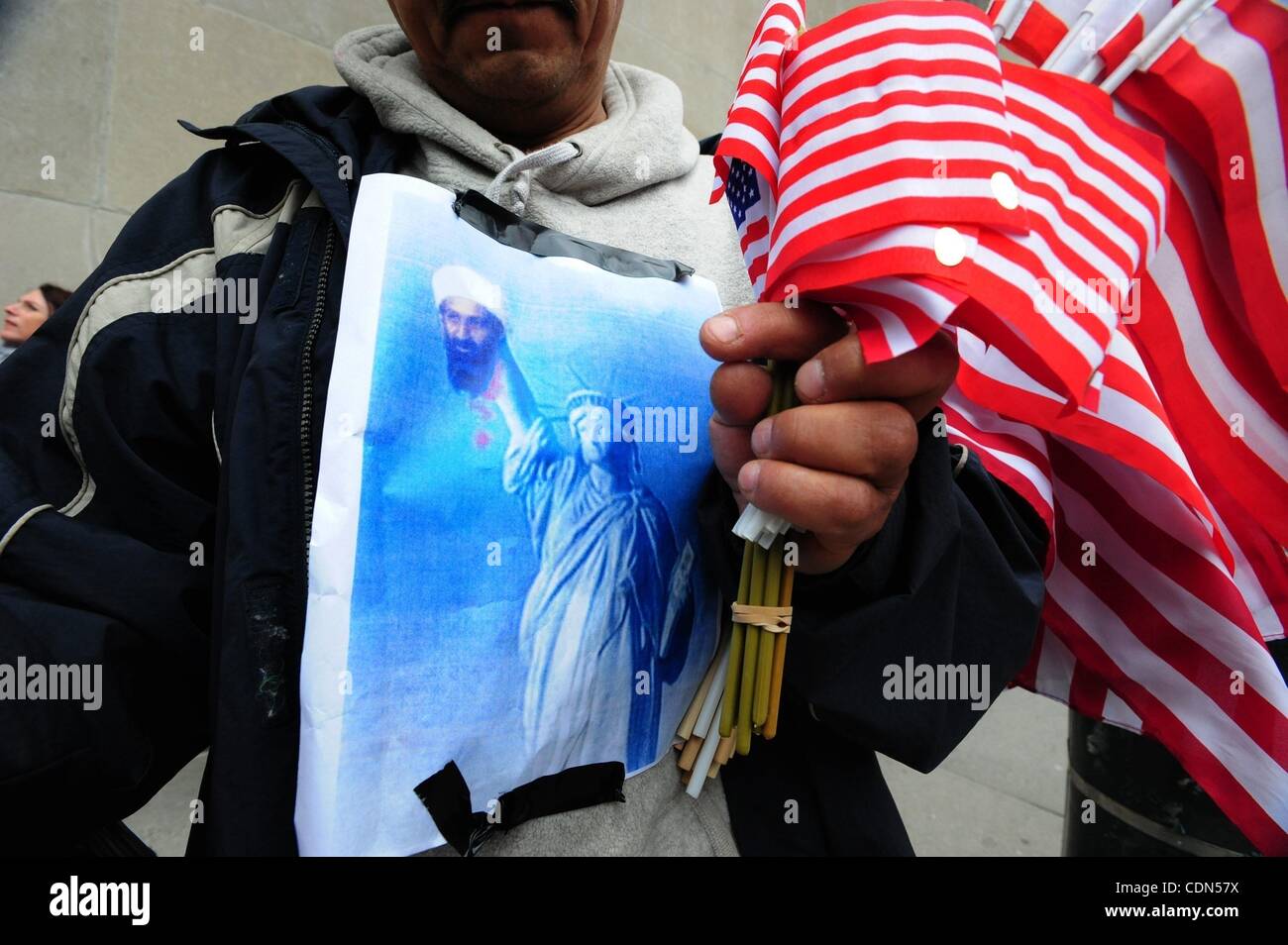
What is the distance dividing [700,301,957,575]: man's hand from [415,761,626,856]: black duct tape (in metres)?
0.43

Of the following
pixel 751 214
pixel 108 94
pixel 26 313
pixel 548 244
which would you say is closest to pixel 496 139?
pixel 548 244

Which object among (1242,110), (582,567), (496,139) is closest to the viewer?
(582,567)

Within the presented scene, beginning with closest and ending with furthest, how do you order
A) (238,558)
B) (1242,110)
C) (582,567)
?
(238,558) → (582,567) → (1242,110)

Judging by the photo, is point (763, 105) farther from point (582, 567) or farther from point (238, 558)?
point (238, 558)

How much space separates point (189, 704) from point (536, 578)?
0.47 m

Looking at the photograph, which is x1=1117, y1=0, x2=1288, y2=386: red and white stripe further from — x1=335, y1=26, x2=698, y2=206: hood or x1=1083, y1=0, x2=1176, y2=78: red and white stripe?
x1=335, y1=26, x2=698, y2=206: hood

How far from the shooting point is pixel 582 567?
0.94 meters

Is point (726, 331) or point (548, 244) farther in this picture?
point (548, 244)

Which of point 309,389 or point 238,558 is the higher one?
point 309,389

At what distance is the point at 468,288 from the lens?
0.91 m

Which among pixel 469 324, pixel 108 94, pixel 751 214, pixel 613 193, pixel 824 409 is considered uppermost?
pixel 108 94

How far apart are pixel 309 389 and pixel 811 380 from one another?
0.57 meters

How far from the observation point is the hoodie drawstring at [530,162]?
1082 millimetres
